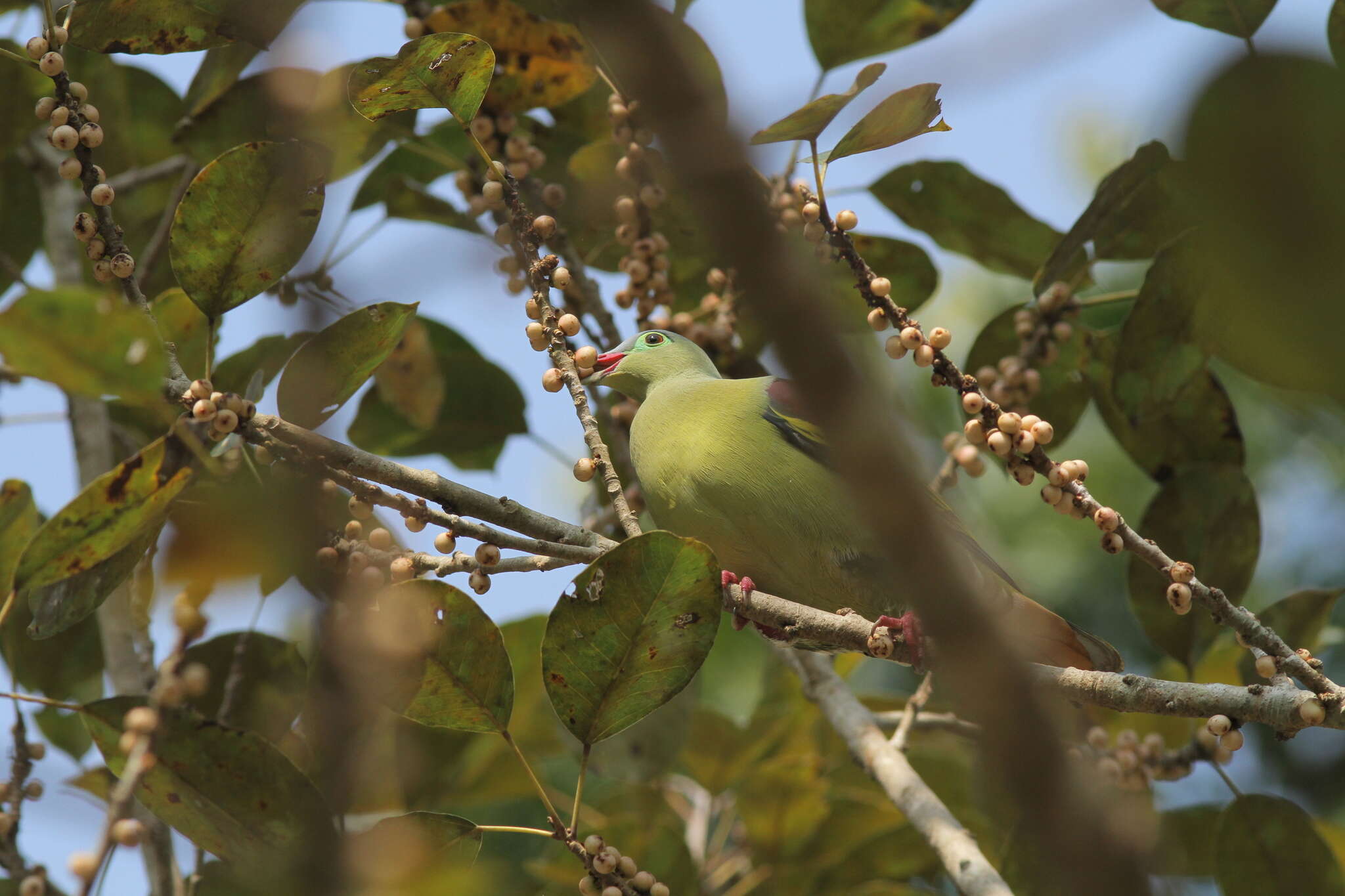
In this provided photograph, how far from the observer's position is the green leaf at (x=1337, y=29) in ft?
8.26

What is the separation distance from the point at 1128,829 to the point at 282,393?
184 centimetres

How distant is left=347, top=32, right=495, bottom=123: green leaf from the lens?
2.09 meters

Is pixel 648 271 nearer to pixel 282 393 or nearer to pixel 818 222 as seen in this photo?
pixel 818 222

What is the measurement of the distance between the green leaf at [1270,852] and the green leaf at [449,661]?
172 centimetres

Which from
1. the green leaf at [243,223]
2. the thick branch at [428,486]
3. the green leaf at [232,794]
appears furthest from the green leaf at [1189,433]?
the green leaf at [232,794]

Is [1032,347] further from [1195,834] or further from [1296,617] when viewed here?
[1195,834]

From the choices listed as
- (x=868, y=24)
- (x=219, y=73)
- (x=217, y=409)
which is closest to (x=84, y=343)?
(x=217, y=409)

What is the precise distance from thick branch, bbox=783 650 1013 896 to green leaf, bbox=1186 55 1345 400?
5.19ft

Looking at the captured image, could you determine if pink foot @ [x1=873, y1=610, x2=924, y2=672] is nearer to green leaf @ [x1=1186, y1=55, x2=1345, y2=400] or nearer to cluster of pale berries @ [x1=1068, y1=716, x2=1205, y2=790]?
cluster of pale berries @ [x1=1068, y1=716, x2=1205, y2=790]

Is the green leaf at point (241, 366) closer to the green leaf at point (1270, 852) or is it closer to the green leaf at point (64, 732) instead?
the green leaf at point (64, 732)

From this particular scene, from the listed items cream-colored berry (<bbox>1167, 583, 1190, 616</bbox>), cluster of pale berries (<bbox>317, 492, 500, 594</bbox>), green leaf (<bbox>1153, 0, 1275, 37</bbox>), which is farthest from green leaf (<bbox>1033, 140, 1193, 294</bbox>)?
cluster of pale berries (<bbox>317, 492, 500, 594</bbox>)

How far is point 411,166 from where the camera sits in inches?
136

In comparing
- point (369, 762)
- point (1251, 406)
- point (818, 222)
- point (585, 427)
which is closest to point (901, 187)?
point (818, 222)

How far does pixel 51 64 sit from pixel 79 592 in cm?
93
